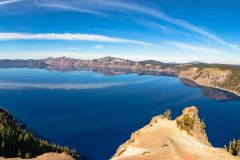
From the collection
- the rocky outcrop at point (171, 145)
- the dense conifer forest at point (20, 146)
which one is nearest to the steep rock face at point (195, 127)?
the rocky outcrop at point (171, 145)

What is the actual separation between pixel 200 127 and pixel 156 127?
12.8 m

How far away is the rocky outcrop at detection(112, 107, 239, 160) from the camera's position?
59750mm

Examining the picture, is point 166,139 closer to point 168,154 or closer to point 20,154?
point 168,154

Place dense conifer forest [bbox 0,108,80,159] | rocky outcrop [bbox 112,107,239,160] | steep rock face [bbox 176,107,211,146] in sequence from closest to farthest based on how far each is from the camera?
rocky outcrop [bbox 112,107,239,160], steep rock face [bbox 176,107,211,146], dense conifer forest [bbox 0,108,80,159]

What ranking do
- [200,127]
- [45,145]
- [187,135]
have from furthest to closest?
[45,145] < [200,127] < [187,135]

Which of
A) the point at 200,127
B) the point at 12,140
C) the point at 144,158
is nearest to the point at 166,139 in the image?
the point at 144,158

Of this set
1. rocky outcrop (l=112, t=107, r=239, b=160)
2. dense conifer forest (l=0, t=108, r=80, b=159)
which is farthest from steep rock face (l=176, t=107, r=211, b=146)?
dense conifer forest (l=0, t=108, r=80, b=159)

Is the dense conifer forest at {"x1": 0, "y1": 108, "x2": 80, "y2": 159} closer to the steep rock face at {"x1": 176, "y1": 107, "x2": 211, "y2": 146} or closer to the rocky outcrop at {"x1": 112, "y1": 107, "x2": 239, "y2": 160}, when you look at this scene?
the rocky outcrop at {"x1": 112, "y1": 107, "x2": 239, "y2": 160}

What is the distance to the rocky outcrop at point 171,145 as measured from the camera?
5975 centimetres

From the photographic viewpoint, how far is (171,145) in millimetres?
64438

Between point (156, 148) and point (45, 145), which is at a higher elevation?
point (156, 148)

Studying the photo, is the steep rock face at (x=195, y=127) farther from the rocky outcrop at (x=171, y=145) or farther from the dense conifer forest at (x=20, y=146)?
the dense conifer forest at (x=20, y=146)

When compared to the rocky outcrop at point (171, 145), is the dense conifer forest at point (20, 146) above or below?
below

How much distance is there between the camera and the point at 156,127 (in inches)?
3590
